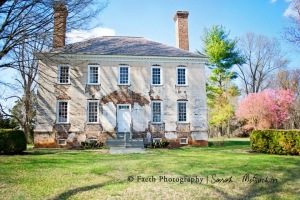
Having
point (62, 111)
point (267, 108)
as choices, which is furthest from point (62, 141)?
point (267, 108)

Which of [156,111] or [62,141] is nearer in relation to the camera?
[62,141]

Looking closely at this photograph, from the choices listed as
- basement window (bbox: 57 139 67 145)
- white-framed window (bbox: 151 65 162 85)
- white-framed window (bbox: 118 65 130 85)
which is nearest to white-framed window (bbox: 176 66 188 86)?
white-framed window (bbox: 151 65 162 85)

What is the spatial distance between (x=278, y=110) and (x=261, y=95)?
275 centimetres

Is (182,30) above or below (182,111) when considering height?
above

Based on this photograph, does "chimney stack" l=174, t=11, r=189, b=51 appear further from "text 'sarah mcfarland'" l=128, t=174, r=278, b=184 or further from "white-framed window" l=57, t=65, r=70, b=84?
"text 'sarah mcfarland'" l=128, t=174, r=278, b=184

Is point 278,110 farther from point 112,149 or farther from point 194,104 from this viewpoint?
point 112,149

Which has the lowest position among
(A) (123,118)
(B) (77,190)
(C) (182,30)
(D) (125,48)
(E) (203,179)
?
(B) (77,190)

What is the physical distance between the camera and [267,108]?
38.9m

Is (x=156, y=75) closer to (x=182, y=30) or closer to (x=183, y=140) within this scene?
(x=182, y=30)

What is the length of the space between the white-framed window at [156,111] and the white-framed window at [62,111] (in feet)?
21.3

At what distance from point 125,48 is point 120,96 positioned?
13.5 feet

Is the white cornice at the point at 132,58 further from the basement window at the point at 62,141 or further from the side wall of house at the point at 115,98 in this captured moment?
the basement window at the point at 62,141

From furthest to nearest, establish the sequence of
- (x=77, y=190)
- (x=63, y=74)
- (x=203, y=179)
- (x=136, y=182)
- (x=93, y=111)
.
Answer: (x=63, y=74) < (x=93, y=111) < (x=203, y=179) < (x=136, y=182) < (x=77, y=190)

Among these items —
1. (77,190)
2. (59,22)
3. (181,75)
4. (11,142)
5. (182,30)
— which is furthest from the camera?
(182,30)
